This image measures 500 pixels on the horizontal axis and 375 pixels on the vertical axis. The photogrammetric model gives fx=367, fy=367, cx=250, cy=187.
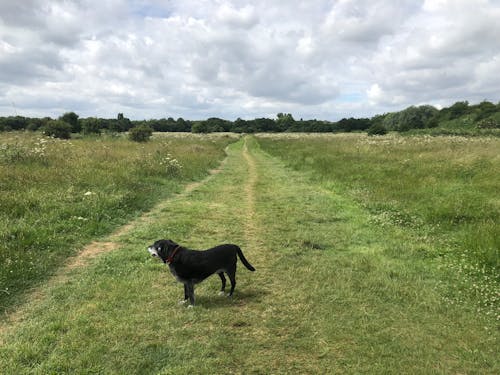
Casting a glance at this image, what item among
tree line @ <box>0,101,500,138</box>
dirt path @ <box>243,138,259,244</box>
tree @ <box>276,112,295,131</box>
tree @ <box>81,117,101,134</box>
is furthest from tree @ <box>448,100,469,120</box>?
dirt path @ <box>243,138,259,244</box>

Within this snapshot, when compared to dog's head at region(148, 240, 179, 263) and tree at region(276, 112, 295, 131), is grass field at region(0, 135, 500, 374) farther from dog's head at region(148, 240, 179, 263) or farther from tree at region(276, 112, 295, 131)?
tree at region(276, 112, 295, 131)

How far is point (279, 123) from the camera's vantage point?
5458 inches

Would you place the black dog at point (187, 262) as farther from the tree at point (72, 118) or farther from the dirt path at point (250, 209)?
the tree at point (72, 118)

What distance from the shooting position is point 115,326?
188 inches

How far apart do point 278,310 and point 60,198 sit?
303 inches

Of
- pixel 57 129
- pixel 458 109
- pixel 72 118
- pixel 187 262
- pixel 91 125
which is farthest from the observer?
pixel 458 109

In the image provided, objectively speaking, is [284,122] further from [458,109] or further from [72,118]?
[72,118]

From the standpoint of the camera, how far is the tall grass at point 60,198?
22.0 feet

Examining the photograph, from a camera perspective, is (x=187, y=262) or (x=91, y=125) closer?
(x=187, y=262)

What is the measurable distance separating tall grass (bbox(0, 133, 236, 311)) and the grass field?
68 centimetres

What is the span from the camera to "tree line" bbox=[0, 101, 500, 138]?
47.4m

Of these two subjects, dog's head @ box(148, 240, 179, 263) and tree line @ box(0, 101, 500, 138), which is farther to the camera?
tree line @ box(0, 101, 500, 138)

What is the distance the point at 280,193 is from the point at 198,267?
9352 mm

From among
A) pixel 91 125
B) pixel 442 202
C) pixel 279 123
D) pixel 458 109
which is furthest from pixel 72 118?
pixel 279 123
